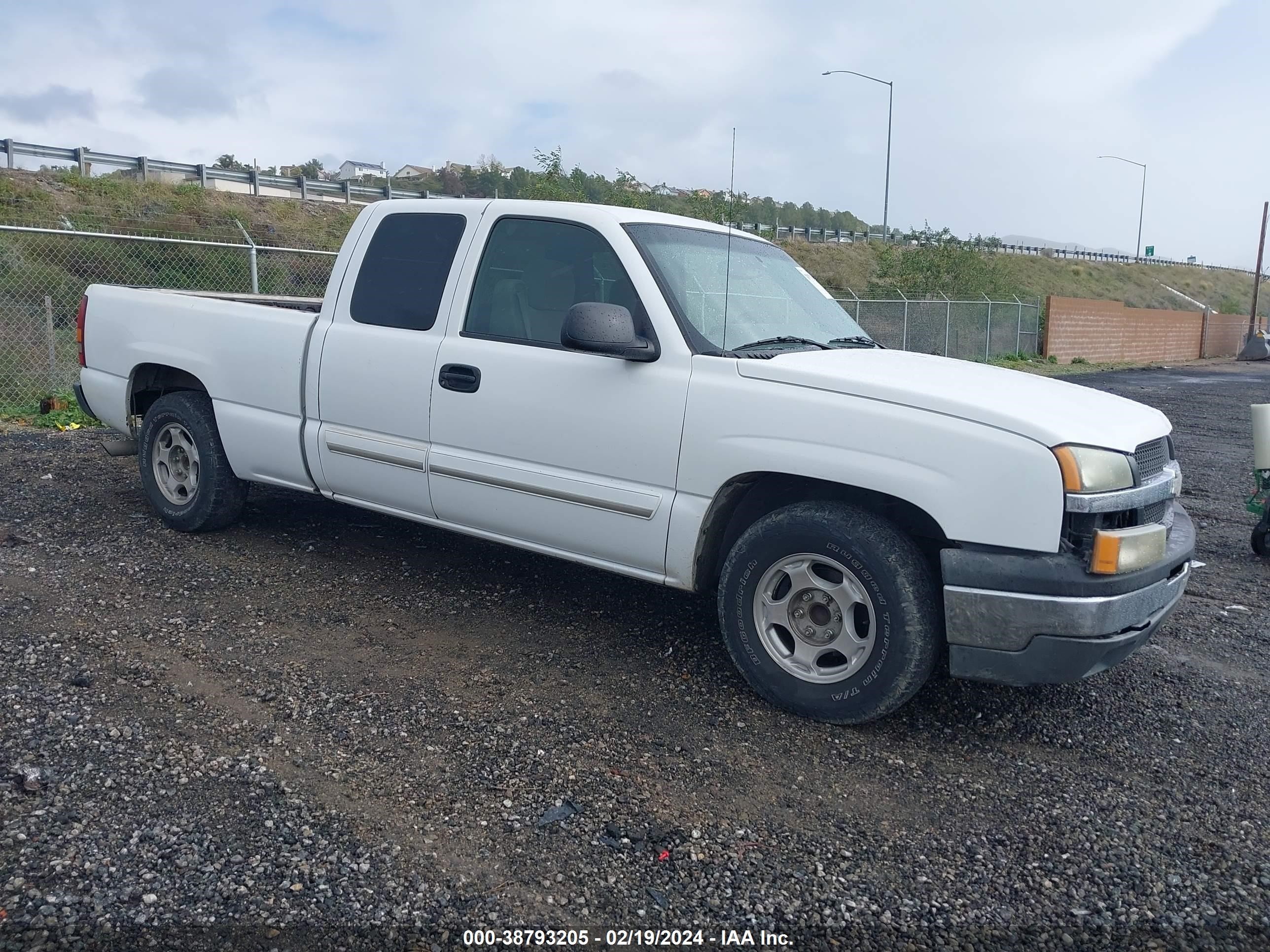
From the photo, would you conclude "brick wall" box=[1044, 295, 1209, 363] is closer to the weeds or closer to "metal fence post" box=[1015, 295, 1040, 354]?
"metal fence post" box=[1015, 295, 1040, 354]

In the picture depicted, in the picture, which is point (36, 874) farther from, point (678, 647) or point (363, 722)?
point (678, 647)

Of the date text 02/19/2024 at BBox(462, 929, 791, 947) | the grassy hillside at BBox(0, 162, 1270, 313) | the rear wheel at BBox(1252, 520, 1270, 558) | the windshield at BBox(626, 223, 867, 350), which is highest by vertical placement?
the grassy hillside at BBox(0, 162, 1270, 313)

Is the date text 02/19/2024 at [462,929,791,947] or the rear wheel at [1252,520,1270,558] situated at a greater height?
the rear wheel at [1252,520,1270,558]

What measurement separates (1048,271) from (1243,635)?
7470cm

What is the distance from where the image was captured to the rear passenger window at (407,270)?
5.03 meters

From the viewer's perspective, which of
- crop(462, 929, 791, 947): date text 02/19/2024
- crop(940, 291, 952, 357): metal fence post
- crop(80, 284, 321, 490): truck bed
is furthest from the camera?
crop(940, 291, 952, 357): metal fence post

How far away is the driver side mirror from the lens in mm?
4047

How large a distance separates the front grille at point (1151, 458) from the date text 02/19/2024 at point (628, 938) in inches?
84.2

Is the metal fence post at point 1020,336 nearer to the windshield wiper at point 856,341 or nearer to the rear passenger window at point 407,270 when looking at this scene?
the windshield wiper at point 856,341

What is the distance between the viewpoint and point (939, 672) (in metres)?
4.59

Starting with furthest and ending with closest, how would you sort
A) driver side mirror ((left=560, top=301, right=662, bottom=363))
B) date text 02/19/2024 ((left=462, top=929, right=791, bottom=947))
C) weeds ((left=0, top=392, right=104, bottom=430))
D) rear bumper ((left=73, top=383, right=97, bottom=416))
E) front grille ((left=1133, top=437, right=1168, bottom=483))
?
weeds ((left=0, top=392, right=104, bottom=430)), rear bumper ((left=73, top=383, right=97, bottom=416)), driver side mirror ((left=560, top=301, right=662, bottom=363)), front grille ((left=1133, top=437, right=1168, bottom=483)), date text 02/19/2024 ((left=462, top=929, right=791, bottom=947))

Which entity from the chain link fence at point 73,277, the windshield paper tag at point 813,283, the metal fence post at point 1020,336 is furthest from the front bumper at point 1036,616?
the metal fence post at point 1020,336

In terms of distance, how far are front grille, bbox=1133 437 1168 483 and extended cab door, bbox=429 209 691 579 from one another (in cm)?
169

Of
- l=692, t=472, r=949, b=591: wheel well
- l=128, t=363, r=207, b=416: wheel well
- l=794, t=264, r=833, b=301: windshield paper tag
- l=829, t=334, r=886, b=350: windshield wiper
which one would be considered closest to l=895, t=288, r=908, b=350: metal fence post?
l=794, t=264, r=833, b=301: windshield paper tag
